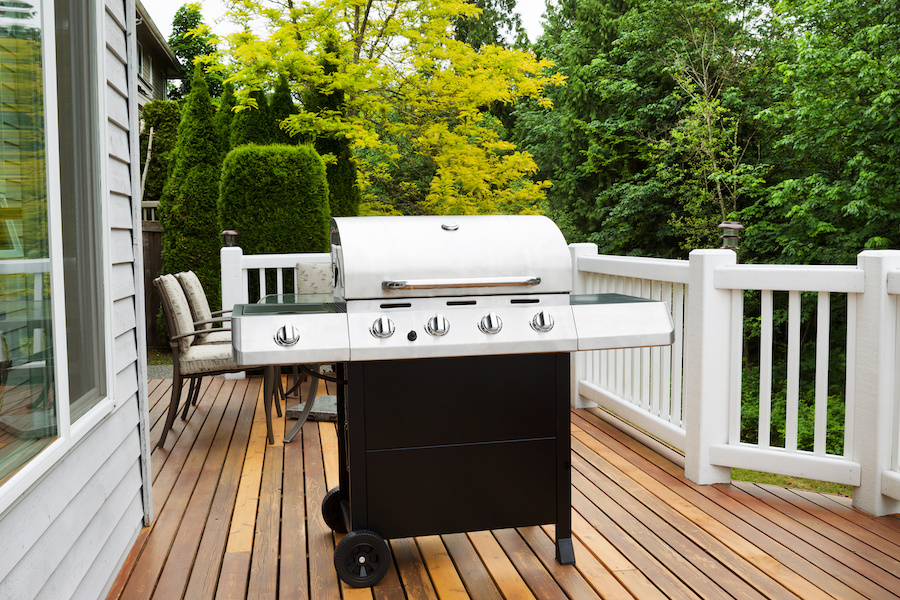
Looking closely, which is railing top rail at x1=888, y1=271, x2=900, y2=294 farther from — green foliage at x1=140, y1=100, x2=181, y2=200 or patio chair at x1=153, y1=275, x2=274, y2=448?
green foliage at x1=140, y1=100, x2=181, y2=200

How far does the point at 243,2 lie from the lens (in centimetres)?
944

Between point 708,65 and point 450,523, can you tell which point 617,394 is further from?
point 708,65

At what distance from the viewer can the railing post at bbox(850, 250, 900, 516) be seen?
2668 millimetres

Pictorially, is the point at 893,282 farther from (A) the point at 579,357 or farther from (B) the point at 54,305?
(B) the point at 54,305

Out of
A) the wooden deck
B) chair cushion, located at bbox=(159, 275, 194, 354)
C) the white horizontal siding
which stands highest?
chair cushion, located at bbox=(159, 275, 194, 354)

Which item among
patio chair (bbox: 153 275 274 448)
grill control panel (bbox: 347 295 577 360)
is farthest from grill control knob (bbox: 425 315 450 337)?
patio chair (bbox: 153 275 274 448)

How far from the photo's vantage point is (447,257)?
214 centimetres

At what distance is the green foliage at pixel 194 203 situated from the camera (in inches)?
315

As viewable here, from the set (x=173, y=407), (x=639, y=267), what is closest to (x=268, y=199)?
(x=173, y=407)

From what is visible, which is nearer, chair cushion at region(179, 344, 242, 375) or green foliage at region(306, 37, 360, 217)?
chair cushion at region(179, 344, 242, 375)

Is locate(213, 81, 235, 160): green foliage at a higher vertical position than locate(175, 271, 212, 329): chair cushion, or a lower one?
higher

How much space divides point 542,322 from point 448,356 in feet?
1.02

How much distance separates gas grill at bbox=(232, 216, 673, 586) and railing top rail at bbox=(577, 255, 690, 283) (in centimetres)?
109

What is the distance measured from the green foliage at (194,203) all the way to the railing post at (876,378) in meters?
6.69
